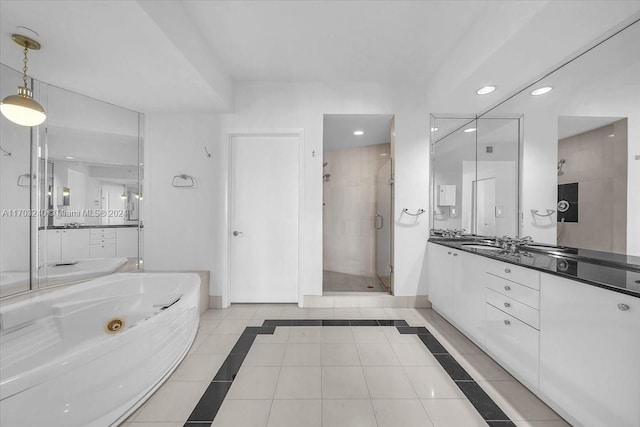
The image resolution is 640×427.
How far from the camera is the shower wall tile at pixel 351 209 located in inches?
171

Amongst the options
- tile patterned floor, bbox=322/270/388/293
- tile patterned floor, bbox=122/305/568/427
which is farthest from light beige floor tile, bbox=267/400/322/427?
tile patterned floor, bbox=322/270/388/293

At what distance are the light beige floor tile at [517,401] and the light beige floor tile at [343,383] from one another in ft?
2.64

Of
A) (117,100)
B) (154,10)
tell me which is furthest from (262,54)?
(117,100)

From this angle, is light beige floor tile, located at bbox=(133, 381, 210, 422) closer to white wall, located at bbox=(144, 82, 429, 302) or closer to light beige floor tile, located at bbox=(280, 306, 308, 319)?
light beige floor tile, located at bbox=(280, 306, 308, 319)

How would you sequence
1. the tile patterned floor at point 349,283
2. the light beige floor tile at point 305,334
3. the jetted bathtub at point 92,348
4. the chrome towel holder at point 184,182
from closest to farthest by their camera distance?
the jetted bathtub at point 92,348 → the light beige floor tile at point 305,334 → the chrome towel holder at point 184,182 → the tile patterned floor at point 349,283

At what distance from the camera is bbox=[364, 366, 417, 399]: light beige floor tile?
1.53m

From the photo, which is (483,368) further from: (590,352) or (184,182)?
(184,182)

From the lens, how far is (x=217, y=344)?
212 centimetres

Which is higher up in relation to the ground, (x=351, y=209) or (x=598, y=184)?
(x=598, y=184)

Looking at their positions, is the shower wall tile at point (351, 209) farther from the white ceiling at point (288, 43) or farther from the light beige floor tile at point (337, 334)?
the light beige floor tile at point (337, 334)

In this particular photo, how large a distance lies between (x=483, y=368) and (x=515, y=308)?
563 mm

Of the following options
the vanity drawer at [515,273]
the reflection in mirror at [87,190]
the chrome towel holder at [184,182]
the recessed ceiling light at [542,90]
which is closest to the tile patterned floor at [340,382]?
the vanity drawer at [515,273]

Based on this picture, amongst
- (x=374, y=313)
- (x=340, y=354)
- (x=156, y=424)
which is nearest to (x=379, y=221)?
(x=374, y=313)

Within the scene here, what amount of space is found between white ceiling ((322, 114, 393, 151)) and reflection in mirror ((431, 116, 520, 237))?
70 cm
